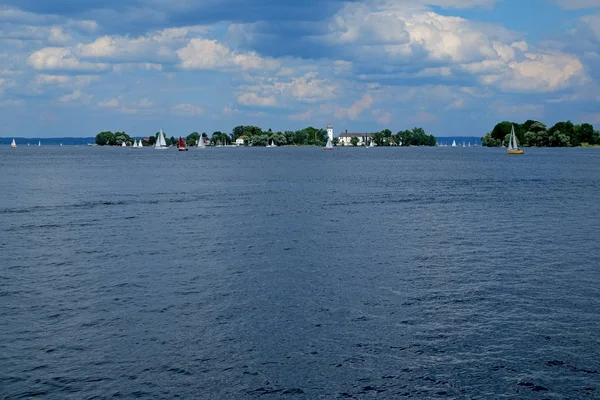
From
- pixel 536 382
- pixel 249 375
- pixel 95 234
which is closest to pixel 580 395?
pixel 536 382

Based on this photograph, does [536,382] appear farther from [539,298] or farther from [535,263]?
[535,263]

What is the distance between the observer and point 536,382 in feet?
76.1

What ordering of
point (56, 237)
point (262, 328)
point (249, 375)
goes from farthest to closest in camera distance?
point (56, 237), point (262, 328), point (249, 375)

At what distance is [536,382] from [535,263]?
68.9ft

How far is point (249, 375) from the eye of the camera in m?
24.1

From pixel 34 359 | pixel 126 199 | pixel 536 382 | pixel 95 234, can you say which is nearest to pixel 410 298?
pixel 536 382

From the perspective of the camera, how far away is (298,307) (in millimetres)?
32781

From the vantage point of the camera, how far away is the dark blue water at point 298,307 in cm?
2358

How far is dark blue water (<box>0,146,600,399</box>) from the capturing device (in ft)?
77.4

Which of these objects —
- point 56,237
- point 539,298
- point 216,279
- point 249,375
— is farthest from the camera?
point 56,237

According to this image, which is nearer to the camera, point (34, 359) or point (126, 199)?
point (34, 359)

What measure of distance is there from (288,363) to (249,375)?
1866mm

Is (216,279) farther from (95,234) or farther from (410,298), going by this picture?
(95,234)

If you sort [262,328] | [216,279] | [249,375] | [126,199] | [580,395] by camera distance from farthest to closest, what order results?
[126,199], [216,279], [262,328], [249,375], [580,395]
